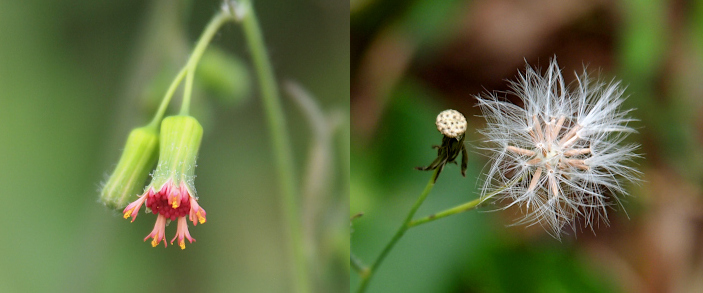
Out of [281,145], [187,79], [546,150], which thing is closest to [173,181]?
[187,79]

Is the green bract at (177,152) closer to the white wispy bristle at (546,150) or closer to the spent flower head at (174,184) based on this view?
the spent flower head at (174,184)

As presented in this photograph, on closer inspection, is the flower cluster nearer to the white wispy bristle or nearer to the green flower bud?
the green flower bud

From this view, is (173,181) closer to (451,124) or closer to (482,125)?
(451,124)

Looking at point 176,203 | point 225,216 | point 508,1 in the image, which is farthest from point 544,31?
point 176,203

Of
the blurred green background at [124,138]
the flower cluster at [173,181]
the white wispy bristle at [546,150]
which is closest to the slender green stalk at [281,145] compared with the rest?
the blurred green background at [124,138]

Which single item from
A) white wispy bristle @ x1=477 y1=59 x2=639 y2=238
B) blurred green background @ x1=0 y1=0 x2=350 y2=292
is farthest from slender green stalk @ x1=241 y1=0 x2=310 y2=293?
white wispy bristle @ x1=477 y1=59 x2=639 y2=238

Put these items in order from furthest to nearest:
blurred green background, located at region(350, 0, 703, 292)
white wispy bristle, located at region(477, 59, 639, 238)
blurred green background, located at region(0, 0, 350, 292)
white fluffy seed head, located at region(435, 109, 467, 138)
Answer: blurred green background, located at region(350, 0, 703, 292), blurred green background, located at region(0, 0, 350, 292), white wispy bristle, located at region(477, 59, 639, 238), white fluffy seed head, located at region(435, 109, 467, 138)
